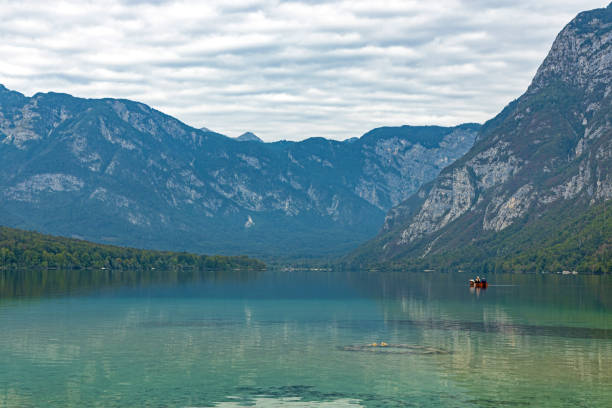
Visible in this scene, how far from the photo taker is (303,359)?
90125mm

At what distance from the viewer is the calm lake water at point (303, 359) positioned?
6931 cm

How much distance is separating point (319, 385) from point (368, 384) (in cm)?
454

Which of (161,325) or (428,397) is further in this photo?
(161,325)

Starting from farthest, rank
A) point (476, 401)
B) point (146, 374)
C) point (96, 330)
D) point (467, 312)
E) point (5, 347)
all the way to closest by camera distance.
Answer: point (467, 312), point (96, 330), point (5, 347), point (146, 374), point (476, 401)

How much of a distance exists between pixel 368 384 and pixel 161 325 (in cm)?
6242

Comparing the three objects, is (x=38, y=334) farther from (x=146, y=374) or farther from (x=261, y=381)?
(x=261, y=381)

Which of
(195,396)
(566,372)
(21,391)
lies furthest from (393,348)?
(21,391)

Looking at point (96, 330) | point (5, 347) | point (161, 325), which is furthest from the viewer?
point (161, 325)

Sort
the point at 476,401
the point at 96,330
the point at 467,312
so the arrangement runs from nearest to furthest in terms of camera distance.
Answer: the point at 476,401, the point at 96,330, the point at 467,312

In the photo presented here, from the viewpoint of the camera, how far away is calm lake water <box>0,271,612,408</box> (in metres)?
69.3

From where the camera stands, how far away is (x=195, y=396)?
2726 inches

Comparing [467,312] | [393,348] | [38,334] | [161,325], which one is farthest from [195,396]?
[467,312]

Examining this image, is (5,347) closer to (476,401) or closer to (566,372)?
(476,401)

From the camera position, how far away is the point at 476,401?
222 ft
